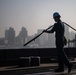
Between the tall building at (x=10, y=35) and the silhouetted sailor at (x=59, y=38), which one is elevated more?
the tall building at (x=10, y=35)

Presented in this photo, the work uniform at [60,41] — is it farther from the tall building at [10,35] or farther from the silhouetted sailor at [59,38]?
the tall building at [10,35]

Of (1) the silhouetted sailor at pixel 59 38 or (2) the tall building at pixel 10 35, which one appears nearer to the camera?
(1) the silhouetted sailor at pixel 59 38

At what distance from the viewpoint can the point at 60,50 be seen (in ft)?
32.1

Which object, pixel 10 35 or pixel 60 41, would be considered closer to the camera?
pixel 60 41

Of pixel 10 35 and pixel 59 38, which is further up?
pixel 10 35

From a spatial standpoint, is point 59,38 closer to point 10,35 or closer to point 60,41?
point 60,41

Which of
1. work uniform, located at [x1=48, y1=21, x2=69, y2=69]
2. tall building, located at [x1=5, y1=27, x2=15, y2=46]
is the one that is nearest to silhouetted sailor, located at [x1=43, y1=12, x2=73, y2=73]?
work uniform, located at [x1=48, y1=21, x2=69, y2=69]

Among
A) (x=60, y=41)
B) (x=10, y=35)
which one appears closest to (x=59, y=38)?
(x=60, y=41)

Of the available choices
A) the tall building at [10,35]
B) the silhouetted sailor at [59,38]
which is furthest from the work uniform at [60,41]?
the tall building at [10,35]

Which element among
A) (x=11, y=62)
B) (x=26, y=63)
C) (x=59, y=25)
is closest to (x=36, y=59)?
(x=26, y=63)

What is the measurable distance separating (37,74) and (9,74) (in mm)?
980

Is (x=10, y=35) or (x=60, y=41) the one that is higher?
(x=10, y=35)

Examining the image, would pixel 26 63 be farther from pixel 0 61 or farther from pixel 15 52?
pixel 15 52

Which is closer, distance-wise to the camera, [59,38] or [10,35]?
[59,38]
